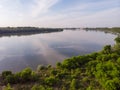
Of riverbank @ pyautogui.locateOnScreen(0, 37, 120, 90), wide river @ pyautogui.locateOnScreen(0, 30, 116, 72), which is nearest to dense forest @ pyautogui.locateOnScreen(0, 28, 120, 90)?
riverbank @ pyautogui.locateOnScreen(0, 37, 120, 90)

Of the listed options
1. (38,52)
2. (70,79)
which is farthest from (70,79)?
(38,52)

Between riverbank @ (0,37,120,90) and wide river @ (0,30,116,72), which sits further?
wide river @ (0,30,116,72)

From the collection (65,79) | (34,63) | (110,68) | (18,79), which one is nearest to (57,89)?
(65,79)

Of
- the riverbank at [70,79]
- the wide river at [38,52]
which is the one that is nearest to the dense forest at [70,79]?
the riverbank at [70,79]

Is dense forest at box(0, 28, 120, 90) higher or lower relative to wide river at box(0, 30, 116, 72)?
higher

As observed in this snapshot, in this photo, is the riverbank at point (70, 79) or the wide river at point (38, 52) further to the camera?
the wide river at point (38, 52)

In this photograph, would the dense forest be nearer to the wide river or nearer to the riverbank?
the riverbank

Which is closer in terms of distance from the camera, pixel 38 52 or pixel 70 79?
pixel 70 79

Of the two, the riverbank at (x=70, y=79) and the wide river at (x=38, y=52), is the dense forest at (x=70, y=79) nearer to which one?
the riverbank at (x=70, y=79)

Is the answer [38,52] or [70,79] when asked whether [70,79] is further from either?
[38,52]

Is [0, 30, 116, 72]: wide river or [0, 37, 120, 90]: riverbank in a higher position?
[0, 37, 120, 90]: riverbank

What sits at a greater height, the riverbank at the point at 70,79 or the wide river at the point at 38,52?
the riverbank at the point at 70,79
